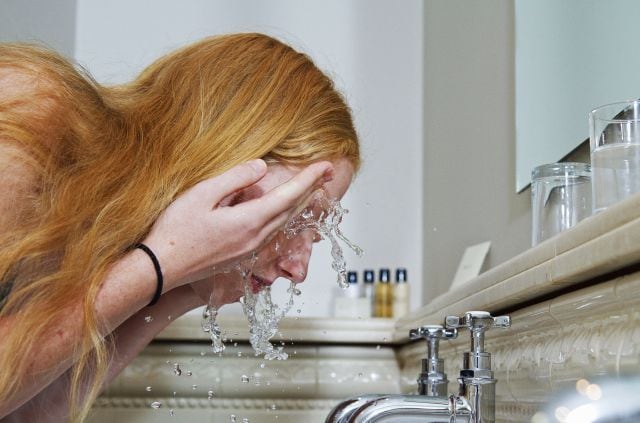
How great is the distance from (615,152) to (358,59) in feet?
4.09

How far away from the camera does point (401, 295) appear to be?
6.02 feet

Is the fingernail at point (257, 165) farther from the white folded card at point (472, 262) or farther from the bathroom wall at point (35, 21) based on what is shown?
the bathroom wall at point (35, 21)

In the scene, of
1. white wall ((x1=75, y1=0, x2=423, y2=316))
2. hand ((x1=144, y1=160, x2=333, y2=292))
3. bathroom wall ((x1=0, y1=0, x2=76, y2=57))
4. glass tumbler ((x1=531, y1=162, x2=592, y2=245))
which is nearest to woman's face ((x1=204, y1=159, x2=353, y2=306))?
hand ((x1=144, y1=160, x2=333, y2=292))

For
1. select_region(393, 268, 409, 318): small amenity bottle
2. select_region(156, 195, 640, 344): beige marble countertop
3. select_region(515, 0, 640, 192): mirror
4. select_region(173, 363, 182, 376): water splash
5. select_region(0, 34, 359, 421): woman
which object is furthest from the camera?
select_region(393, 268, 409, 318): small amenity bottle

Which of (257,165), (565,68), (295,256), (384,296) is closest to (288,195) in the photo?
(257,165)

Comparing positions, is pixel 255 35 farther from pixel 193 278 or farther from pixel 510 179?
pixel 510 179

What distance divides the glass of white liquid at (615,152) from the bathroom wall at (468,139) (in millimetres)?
458

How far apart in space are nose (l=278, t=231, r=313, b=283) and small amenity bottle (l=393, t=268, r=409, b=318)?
0.80 m

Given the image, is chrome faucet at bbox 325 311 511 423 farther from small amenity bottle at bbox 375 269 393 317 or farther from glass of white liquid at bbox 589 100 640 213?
small amenity bottle at bbox 375 269 393 317

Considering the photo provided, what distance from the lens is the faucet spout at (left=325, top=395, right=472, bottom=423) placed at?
0.73 m

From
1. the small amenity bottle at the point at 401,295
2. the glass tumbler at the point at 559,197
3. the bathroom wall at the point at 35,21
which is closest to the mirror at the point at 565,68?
the glass tumbler at the point at 559,197

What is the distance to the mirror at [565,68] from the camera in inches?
38.7

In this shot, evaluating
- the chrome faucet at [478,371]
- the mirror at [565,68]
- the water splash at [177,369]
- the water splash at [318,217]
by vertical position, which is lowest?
the water splash at [177,369]

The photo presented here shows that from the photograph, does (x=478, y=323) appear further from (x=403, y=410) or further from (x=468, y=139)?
(x=468, y=139)
